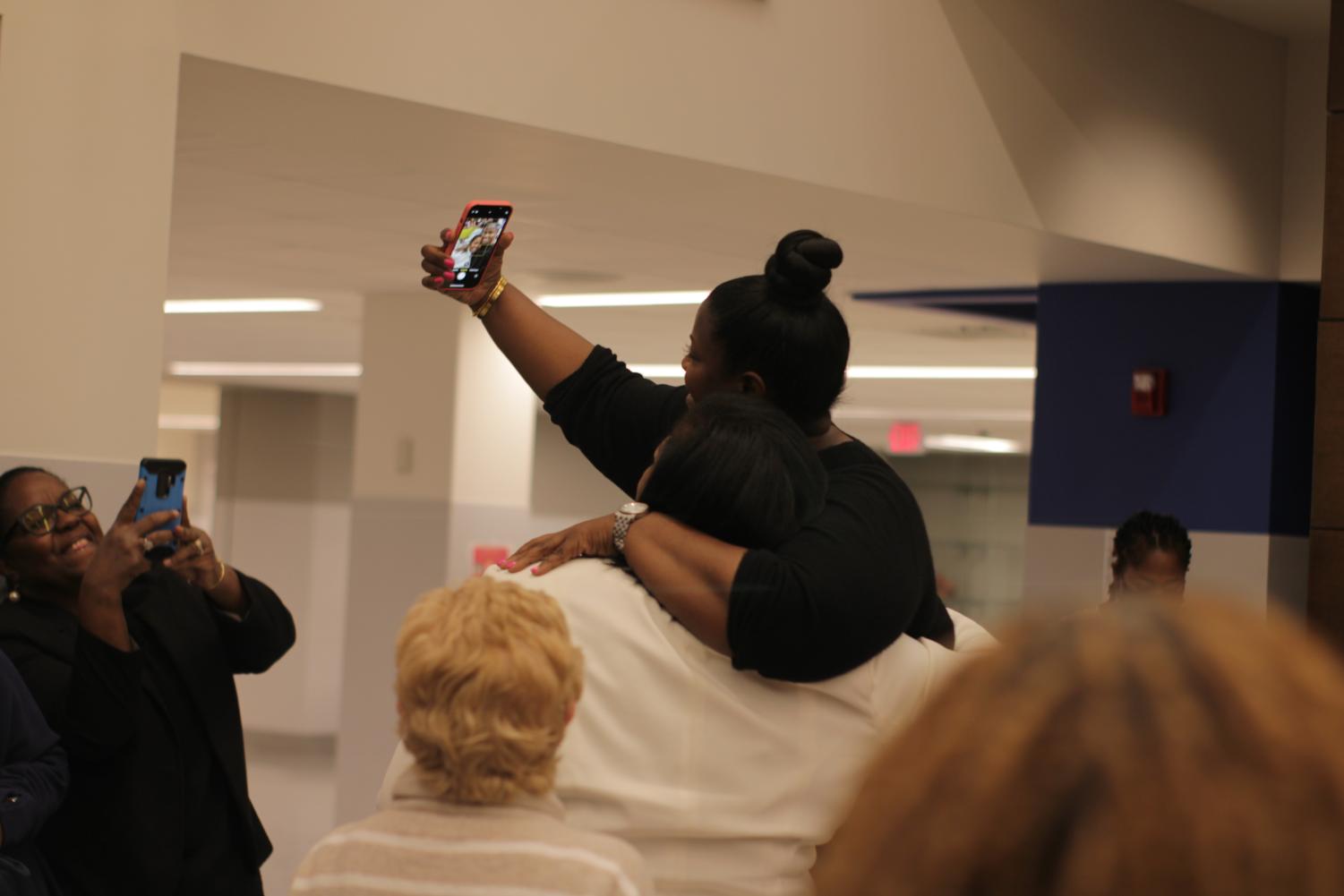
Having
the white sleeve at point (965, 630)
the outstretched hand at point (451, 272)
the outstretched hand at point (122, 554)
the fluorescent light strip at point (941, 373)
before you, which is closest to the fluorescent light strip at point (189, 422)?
the fluorescent light strip at point (941, 373)

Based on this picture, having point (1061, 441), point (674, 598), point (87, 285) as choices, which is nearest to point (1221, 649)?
point (674, 598)

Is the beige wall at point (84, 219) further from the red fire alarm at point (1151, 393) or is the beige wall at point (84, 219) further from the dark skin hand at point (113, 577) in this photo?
the red fire alarm at point (1151, 393)

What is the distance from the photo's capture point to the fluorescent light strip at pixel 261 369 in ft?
37.3

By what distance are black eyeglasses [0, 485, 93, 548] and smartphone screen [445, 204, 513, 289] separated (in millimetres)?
852

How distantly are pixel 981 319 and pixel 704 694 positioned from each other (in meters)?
6.42

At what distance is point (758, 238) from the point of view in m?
5.57

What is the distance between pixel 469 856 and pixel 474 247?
869mm

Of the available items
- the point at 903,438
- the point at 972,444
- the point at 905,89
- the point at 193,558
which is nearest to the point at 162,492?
the point at 193,558

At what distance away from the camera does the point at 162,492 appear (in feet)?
7.97

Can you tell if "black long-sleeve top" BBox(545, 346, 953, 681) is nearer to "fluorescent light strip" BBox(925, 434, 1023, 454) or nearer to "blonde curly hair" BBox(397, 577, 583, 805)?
"blonde curly hair" BBox(397, 577, 583, 805)

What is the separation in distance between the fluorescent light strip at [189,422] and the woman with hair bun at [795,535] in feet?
47.4

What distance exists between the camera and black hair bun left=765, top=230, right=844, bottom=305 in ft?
5.27

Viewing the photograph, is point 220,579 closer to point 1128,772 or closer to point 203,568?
point 203,568

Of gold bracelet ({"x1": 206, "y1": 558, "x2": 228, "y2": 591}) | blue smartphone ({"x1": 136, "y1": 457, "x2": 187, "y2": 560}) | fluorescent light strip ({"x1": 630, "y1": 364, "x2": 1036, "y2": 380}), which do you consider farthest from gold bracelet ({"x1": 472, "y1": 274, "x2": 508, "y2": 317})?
fluorescent light strip ({"x1": 630, "y1": 364, "x2": 1036, "y2": 380})
